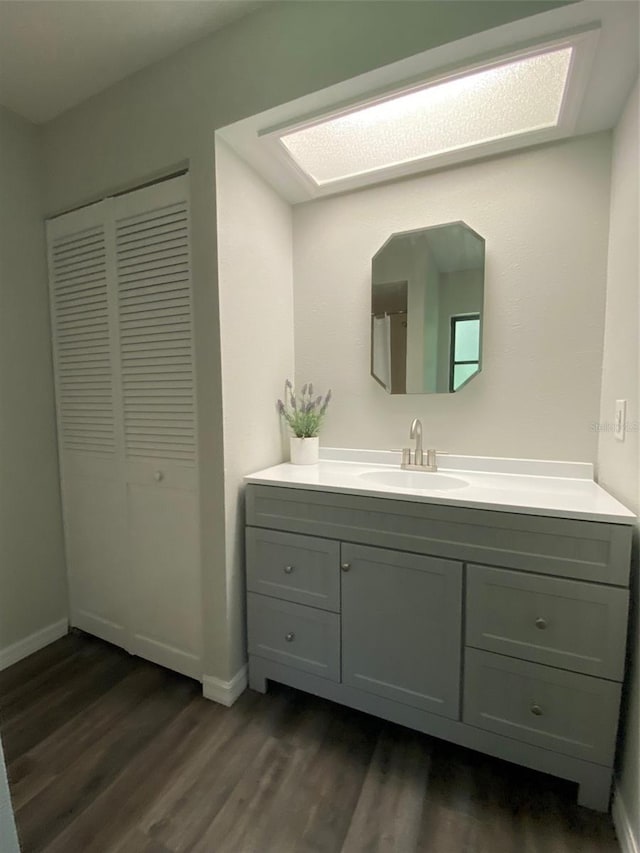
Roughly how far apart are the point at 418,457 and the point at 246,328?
0.92 meters

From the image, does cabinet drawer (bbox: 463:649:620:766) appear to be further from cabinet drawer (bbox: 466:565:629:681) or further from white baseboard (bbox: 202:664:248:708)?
white baseboard (bbox: 202:664:248:708)

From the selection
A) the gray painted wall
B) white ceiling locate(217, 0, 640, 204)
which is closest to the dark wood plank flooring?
the gray painted wall

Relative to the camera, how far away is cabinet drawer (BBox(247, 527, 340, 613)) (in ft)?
4.74

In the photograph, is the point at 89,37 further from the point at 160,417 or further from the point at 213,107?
the point at 160,417

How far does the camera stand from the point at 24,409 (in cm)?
188

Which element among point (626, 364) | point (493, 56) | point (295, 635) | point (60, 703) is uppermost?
point (493, 56)

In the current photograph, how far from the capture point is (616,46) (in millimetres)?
1086

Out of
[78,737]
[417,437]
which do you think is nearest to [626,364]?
[417,437]

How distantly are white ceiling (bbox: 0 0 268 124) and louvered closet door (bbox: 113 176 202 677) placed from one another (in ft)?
1.52

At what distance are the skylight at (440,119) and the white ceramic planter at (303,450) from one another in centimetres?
119

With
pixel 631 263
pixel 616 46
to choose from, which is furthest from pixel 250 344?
pixel 616 46

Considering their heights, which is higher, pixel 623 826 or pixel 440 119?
pixel 440 119

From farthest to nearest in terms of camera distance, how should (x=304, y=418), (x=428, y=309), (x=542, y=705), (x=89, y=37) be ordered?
(x=304, y=418), (x=428, y=309), (x=89, y=37), (x=542, y=705)

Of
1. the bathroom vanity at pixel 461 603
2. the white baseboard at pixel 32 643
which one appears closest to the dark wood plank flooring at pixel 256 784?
the bathroom vanity at pixel 461 603
